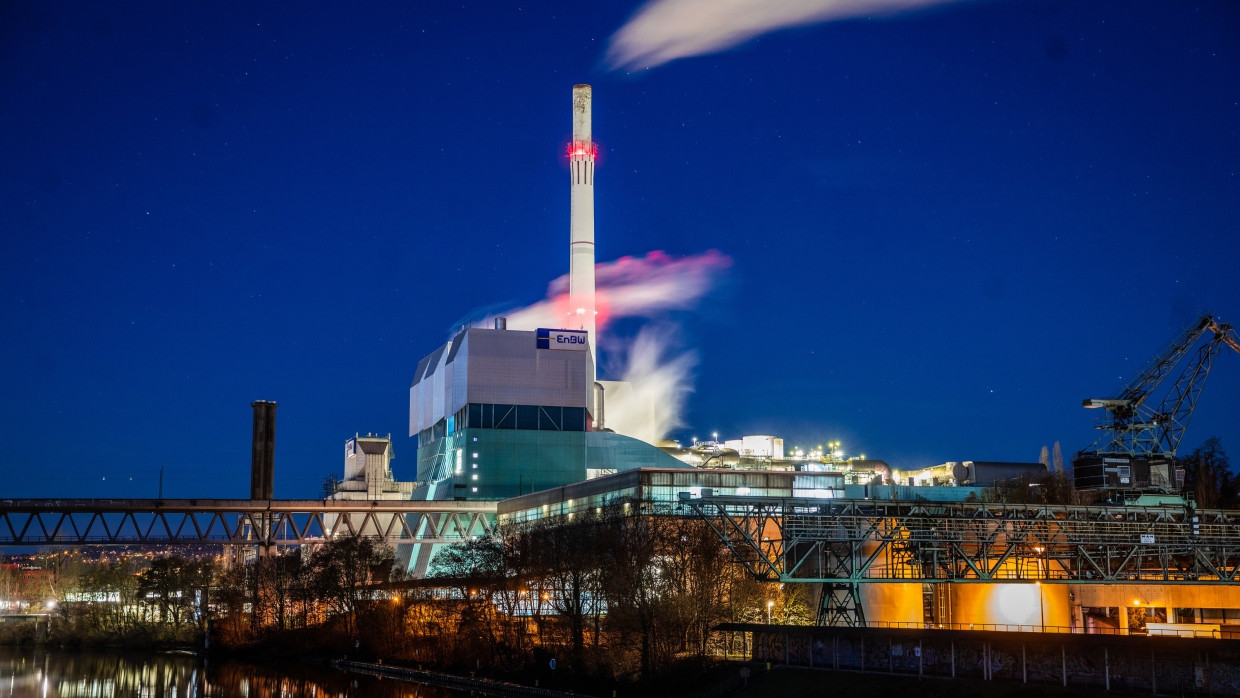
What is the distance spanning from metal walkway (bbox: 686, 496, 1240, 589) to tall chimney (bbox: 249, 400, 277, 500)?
311ft

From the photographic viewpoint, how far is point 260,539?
134 meters

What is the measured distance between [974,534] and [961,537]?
6298 millimetres

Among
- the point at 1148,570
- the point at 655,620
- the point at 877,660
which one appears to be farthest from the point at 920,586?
the point at 877,660

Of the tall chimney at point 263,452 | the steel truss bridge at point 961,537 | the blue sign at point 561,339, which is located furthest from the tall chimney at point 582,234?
the steel truss bridge at point 961,537

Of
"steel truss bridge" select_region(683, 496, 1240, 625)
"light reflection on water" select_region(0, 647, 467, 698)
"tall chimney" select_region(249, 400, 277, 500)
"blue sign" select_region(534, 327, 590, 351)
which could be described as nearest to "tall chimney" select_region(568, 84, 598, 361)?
"blue sign" select_region(534, 327, 590, 351)

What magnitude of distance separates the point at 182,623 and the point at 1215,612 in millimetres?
104008

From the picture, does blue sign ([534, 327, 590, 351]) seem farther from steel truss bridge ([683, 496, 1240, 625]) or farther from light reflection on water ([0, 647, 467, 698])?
steel truss bridge ([683, 496, 1240, 625])

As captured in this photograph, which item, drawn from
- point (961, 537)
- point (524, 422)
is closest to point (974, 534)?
point (961, 537)

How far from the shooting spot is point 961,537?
76.4m

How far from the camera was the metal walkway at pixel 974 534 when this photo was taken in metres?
70.1

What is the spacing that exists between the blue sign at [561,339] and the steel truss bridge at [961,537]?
80.4 m

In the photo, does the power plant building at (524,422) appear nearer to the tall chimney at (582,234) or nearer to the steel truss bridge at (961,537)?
the tall chimney at (582,234)

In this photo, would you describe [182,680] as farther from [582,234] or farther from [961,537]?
[582,234]

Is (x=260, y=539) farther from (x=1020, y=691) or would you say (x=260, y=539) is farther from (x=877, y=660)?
(x=1020, y=691)
